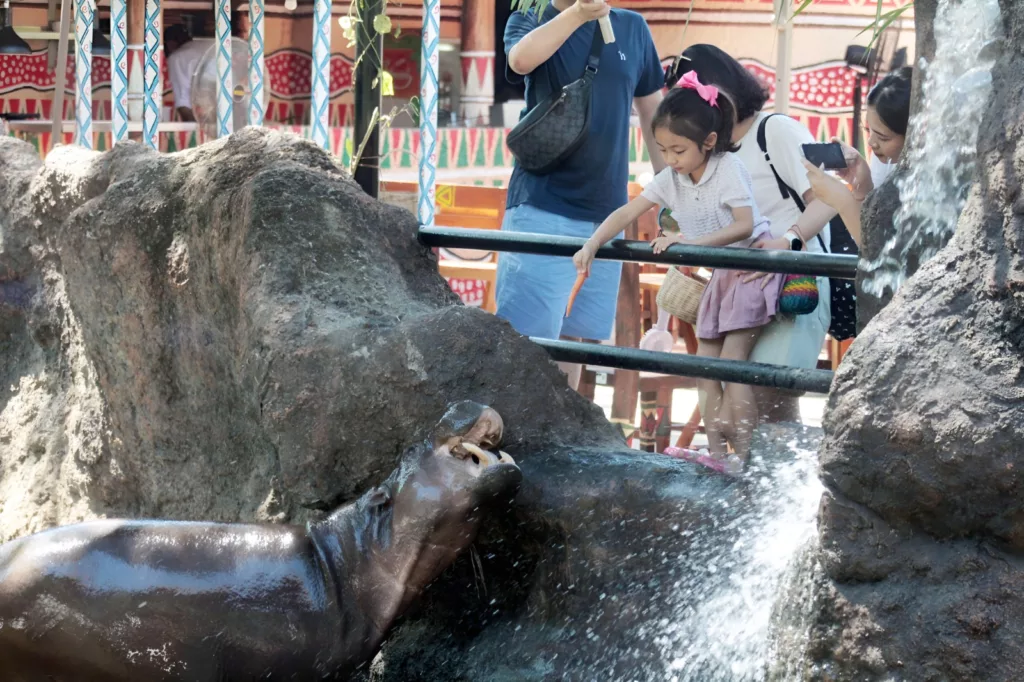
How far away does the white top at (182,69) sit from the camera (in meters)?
12.7

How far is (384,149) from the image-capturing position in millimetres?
10938

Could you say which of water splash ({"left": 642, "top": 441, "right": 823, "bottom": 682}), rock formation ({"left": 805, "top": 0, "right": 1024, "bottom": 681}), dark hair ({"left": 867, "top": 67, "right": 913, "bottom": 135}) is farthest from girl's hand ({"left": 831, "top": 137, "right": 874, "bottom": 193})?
rock formation ({"left": 805, "top": 0, "right": 1024, "bottom": 681})

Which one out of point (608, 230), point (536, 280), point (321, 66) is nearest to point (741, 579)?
point (608, 230)

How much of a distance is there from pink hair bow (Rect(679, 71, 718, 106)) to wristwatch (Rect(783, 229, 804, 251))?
18.6 inches

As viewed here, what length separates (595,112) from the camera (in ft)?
14.4

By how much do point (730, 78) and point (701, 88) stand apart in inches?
11.8

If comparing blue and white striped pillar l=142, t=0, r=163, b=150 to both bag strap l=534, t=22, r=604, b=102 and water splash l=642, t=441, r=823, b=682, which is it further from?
water splash l=642, t=441, r=823, b=682

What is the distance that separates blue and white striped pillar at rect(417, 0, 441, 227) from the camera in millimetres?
5805

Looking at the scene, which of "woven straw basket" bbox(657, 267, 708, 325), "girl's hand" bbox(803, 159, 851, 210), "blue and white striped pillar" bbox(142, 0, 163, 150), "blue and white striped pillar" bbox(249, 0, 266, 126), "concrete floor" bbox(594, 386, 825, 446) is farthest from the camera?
"concrete floor" bbox(594, 386, 825, 446)

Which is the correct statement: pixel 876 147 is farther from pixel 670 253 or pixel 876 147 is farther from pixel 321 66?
pixel 321 66

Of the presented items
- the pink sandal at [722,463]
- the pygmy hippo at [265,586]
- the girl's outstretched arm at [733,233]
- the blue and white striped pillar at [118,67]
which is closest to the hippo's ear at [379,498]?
the pygmy hippo at [265,586]

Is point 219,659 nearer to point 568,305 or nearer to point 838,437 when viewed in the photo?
point 838,437

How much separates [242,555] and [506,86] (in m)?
11.6

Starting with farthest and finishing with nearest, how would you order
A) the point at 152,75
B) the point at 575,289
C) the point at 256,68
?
the point at 152,75
the point at 256,68
the point at 575,289
